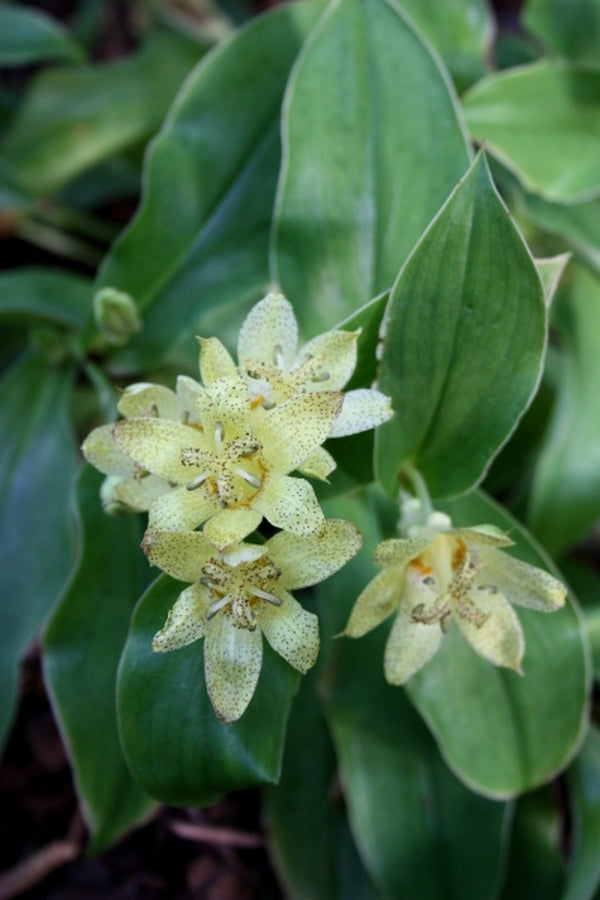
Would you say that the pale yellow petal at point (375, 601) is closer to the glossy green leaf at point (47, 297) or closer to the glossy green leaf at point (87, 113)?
the glossy green leaf at point (47, 297)

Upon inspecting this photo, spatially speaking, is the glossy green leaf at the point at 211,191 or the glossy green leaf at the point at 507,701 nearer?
the glossy green leaf at the point at 507,701

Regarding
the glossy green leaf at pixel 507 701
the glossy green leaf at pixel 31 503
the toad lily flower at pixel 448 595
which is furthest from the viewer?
the glossy green leaf at pixel 31 503

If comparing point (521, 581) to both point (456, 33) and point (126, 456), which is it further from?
point (456, 33)

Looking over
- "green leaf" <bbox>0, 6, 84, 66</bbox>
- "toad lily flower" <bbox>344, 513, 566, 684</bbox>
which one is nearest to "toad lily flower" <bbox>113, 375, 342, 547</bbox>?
"toad lily flower" <bbox>344, 513, 566, 684</bbox>

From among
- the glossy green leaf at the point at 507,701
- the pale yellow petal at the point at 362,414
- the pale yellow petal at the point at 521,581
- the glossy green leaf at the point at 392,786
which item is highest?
the pale yellow petal at the point at 362,414

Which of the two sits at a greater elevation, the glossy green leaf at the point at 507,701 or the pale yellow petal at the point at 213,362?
the pale yellow petal at the point at 213,362

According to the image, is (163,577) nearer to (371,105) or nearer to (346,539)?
(346,539)

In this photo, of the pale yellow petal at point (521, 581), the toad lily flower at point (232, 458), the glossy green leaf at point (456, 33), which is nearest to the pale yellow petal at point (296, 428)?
the toad lily flower at point (232, 458)

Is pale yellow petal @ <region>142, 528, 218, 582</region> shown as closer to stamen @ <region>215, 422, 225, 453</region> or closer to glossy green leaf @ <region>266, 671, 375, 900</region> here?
stamen @ <region>215, 422, 225, 453</region>
